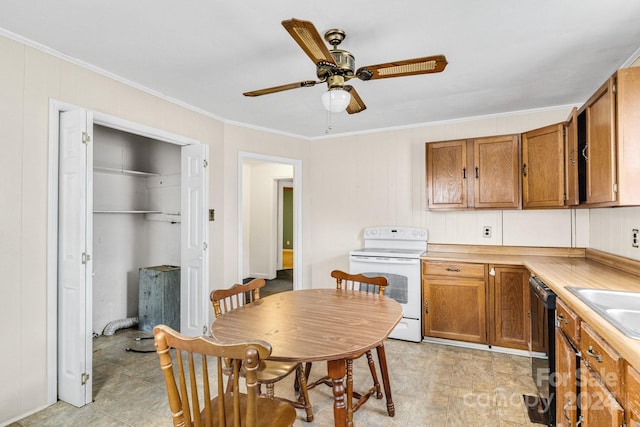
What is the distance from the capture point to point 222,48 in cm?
220

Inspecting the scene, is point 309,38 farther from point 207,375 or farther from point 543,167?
point 543,167

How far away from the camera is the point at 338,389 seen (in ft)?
5.00

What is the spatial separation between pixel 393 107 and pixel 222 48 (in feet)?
5.94

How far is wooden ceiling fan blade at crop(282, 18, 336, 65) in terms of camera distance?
1.32 metres

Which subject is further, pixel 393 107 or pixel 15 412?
pixel 393 107

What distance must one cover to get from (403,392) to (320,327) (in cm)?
125

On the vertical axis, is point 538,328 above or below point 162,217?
below

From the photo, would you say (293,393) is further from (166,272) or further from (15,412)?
(166,272)

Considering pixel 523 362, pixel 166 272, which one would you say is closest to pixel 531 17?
pixel 523 362

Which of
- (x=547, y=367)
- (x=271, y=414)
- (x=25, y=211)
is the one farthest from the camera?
(x=25, y=211)

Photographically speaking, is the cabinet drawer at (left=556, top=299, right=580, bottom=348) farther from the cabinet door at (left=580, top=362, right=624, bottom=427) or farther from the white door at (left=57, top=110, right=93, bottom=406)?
the white door at (left=57, top=110, right=93, bottom=406)

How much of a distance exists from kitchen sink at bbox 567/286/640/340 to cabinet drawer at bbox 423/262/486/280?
4.30 feet

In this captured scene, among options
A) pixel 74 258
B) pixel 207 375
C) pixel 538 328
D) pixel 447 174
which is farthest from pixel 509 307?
pixel 74 258

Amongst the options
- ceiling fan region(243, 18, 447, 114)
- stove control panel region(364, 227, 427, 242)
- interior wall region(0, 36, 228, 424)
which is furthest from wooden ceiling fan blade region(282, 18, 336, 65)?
stove control panel region(364, 227, 427, 242)
